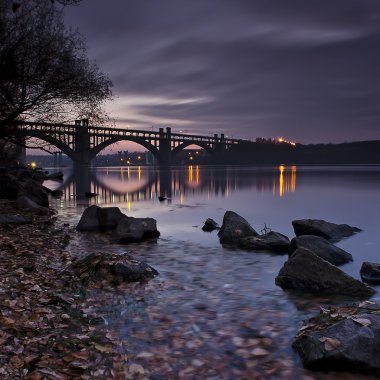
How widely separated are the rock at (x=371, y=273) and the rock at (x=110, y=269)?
5.81 meters

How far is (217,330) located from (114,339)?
1.88m

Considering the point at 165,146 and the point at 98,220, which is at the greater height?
the point at 165,146

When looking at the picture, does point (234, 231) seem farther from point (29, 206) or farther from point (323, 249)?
point (29, 206)

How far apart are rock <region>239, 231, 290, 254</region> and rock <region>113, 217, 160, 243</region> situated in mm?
4020

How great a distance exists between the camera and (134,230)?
1608 cm

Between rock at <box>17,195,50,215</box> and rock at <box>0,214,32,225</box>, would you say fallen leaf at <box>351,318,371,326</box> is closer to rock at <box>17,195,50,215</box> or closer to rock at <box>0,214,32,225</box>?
rock at <box>0,214,32,225</box>

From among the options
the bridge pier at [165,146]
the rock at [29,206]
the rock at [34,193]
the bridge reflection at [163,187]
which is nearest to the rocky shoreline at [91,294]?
the rock at [29,206]

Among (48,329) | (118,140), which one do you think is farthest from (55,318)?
(118,140)

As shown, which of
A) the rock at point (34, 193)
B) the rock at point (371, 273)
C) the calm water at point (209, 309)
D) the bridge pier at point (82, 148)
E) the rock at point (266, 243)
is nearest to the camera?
the calm water at point (209, 309)

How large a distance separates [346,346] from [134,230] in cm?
1143

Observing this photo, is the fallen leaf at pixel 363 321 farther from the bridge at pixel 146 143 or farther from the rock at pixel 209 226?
the bridge at pixel 146 143

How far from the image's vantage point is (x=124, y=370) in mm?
5547

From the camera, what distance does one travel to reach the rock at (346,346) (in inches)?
216

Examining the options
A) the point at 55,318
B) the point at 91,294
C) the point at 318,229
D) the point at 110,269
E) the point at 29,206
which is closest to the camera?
the point at 55,318
